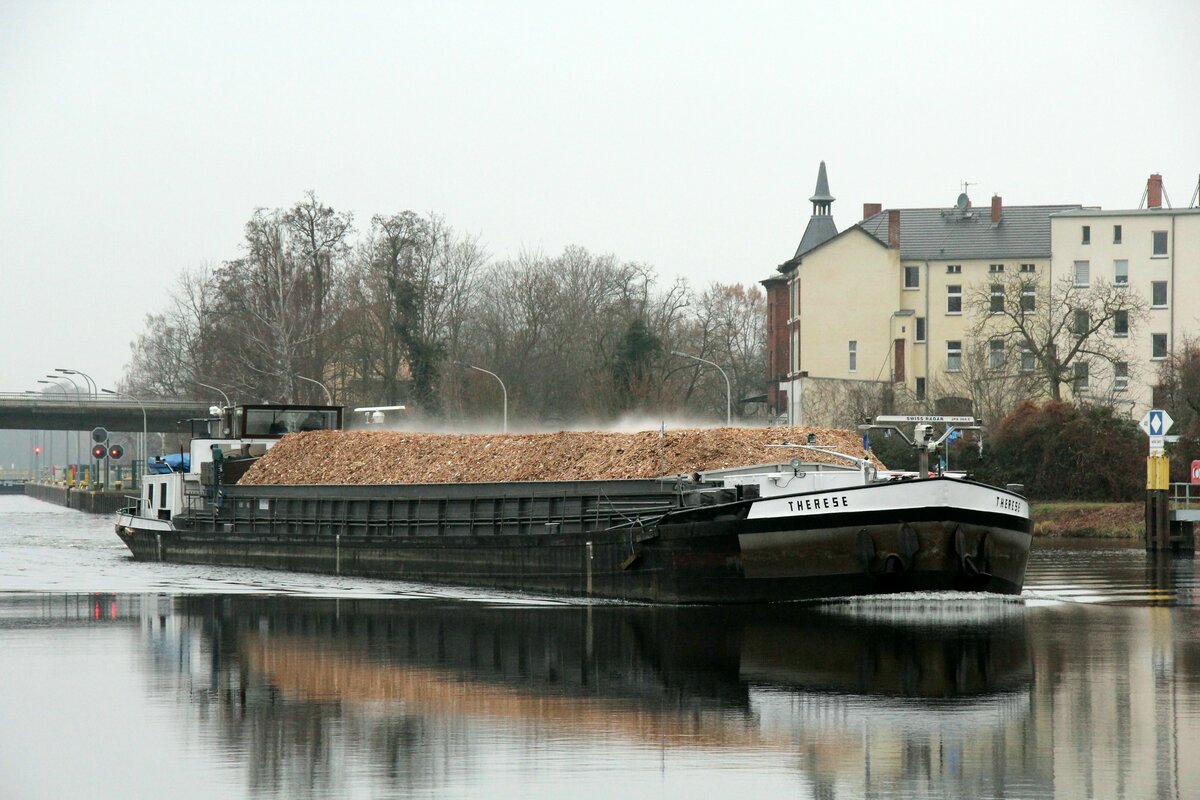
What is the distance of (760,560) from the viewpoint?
22.1 m

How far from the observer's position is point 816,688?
14.7 m

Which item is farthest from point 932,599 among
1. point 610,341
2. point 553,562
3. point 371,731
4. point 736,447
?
point 610,341

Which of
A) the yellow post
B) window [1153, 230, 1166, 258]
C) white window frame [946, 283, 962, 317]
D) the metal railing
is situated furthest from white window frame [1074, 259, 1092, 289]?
the yellow post

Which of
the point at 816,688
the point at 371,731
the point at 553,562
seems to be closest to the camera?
the point at 371,731

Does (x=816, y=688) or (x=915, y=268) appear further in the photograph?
(x=915, y=268)

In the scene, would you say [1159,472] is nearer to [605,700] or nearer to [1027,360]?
[605,700]

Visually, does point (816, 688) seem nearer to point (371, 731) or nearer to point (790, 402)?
point (371, 731)

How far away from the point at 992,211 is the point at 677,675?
72200 millimetres

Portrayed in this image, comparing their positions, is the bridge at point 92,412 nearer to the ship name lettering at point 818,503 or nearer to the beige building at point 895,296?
the beige building at point 895,296

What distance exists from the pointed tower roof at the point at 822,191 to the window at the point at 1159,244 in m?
27.1

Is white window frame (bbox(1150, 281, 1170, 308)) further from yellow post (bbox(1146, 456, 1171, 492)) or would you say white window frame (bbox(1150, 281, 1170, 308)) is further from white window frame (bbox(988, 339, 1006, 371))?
yellow post (bbox(1146, 456, 1171, 492))

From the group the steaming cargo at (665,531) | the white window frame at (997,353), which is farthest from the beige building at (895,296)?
the steaming cargo at (665,531)

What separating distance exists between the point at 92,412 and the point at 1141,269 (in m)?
63.0

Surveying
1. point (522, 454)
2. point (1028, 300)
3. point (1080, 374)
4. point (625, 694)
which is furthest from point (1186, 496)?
point (625, 694)
